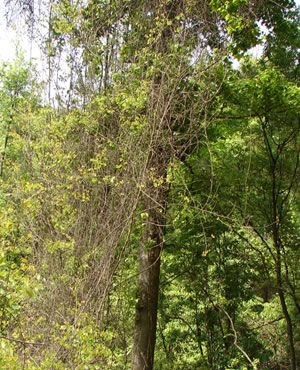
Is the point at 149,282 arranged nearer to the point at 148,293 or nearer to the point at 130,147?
the point at 148,293

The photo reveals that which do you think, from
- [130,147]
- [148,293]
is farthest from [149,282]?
[130,147]

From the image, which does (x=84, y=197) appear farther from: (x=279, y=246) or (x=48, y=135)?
(x=279, y=246)

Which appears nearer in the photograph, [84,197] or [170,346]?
[84,197]

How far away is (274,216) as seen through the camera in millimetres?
6648

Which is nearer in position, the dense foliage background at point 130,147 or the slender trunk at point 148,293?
the dense foliage background at point 130,147

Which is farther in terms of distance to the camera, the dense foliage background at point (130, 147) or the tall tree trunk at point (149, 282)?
the tall tree trunk at point (149, 282)

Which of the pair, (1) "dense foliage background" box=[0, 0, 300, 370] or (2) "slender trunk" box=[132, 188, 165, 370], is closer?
(1) "dense foliage background" box=[0, 0, 300, 370]

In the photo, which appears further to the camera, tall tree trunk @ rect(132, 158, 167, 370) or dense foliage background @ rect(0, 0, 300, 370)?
tall tree trunk @ rect(132, 158, 167, 370)

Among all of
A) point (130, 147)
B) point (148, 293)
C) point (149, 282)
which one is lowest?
point (148, 293)

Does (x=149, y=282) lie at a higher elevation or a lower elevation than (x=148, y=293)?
higher

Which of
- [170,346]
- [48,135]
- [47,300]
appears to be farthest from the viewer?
[170,346]

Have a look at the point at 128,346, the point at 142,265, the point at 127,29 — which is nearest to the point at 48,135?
the point at 127,29

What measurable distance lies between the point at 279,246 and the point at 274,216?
525 mm

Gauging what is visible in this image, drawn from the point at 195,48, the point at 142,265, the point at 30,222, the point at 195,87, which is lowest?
the point at 142,265
